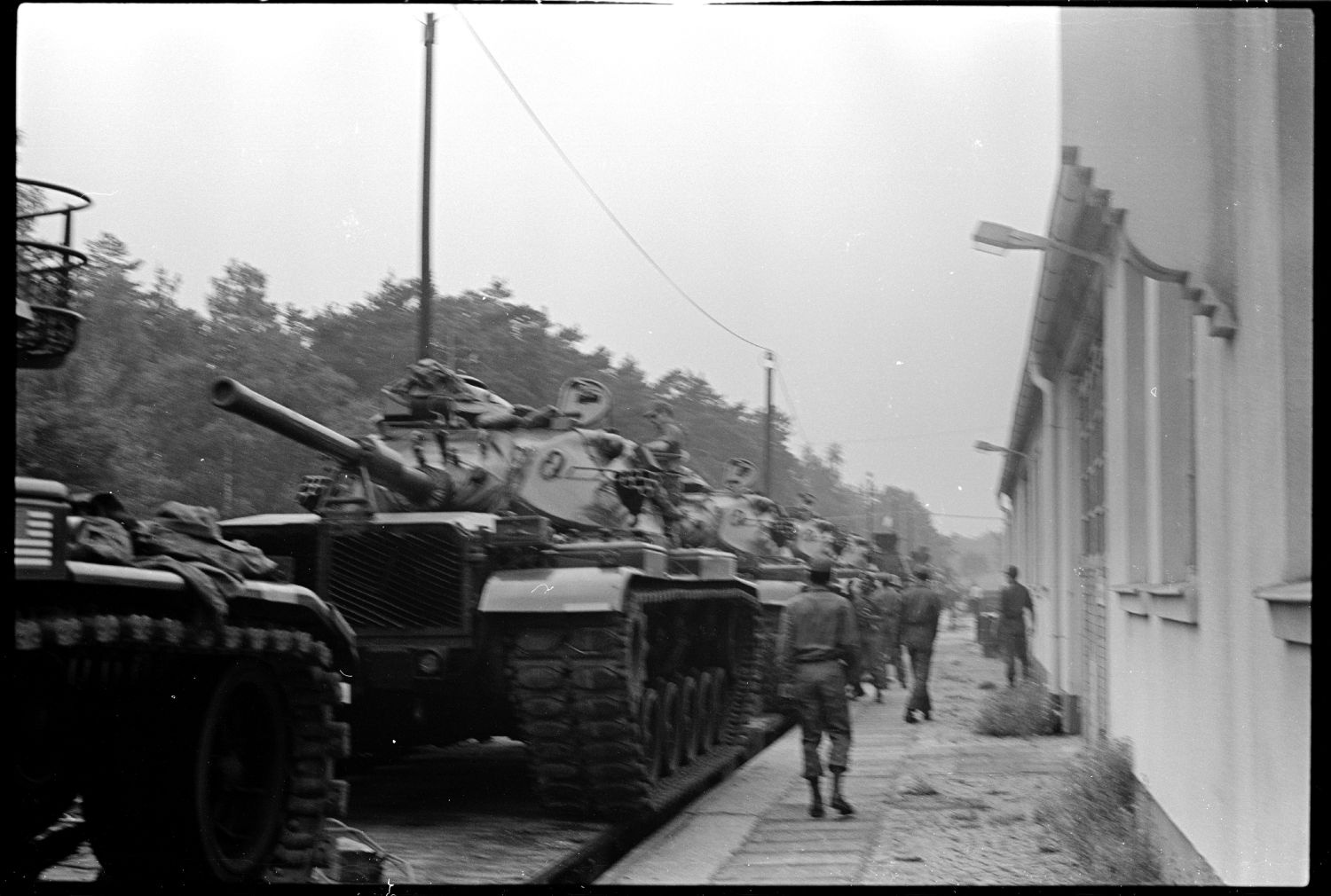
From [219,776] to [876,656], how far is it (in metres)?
4.97

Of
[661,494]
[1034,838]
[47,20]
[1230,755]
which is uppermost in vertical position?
[47,20]

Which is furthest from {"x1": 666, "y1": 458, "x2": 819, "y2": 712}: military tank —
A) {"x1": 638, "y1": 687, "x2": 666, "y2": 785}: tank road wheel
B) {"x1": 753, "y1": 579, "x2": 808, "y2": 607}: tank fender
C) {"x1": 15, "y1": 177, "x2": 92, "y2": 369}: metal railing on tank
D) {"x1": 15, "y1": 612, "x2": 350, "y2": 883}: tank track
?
{"x1": 15, "y1": 177, "x2": 92, "y2": 369}: metal railing on tank

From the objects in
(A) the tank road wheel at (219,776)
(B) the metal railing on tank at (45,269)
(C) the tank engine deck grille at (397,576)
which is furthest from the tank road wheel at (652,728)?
(B) the metal railing on tank at (45,269)

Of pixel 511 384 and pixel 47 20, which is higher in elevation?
pixel 47 20

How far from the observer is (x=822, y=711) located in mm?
7359

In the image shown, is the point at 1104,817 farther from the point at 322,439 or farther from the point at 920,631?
the point at 322,439

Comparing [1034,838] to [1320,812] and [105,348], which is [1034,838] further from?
[105,348]

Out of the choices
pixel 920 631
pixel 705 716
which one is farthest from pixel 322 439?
pixel 705 716

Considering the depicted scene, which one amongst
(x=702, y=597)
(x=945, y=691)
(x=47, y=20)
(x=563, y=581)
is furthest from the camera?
(x=702, y=597)

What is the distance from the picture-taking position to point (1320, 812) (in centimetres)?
438

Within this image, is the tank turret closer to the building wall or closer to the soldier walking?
the soldier walking

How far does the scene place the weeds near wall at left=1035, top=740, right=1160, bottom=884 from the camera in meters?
5.24

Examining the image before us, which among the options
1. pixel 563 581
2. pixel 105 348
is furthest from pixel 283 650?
pixel 563 581

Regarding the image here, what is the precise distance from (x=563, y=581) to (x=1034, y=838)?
2.69 meters
